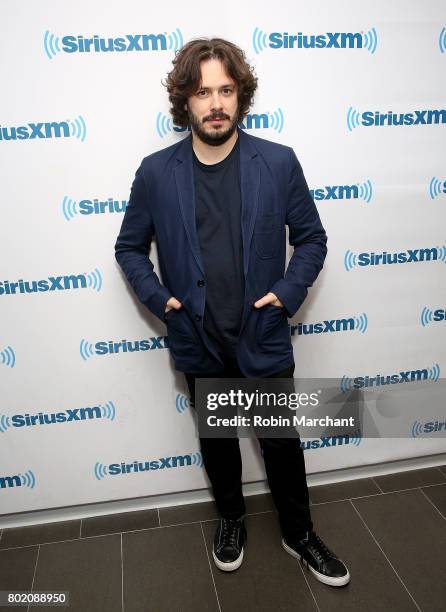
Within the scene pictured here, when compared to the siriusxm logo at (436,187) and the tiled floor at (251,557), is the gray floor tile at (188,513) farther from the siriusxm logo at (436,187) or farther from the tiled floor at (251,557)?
the siriusxm logo at (436,187)

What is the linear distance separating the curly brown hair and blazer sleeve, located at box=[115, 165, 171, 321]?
311 mm

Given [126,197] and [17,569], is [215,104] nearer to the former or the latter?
[126,197]

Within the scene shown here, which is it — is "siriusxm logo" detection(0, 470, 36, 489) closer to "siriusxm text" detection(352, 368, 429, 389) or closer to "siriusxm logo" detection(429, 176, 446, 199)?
"siriusxm text" detection(352, 368, 429, 389)

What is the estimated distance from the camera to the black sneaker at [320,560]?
2.00 m

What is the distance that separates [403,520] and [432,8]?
6.66 feet

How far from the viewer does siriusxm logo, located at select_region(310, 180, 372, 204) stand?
2.13 meters

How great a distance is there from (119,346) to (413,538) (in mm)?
1427

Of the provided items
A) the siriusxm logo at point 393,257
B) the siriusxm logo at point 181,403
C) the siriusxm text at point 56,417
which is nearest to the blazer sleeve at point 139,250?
the siriusxm logo at point 181,403

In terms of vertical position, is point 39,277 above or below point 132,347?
above

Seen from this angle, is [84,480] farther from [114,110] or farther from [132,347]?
[114,110]

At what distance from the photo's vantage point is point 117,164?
6.55ft

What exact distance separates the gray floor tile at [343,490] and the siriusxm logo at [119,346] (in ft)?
3.28

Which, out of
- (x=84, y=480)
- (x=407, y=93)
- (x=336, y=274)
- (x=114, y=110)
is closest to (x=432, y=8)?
(x=407, y=93)

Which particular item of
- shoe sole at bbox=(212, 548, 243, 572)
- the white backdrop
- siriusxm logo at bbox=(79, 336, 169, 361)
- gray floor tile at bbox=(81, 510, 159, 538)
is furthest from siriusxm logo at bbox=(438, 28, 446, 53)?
gray floor tile at bbox=(81, 510, 159, 538)
